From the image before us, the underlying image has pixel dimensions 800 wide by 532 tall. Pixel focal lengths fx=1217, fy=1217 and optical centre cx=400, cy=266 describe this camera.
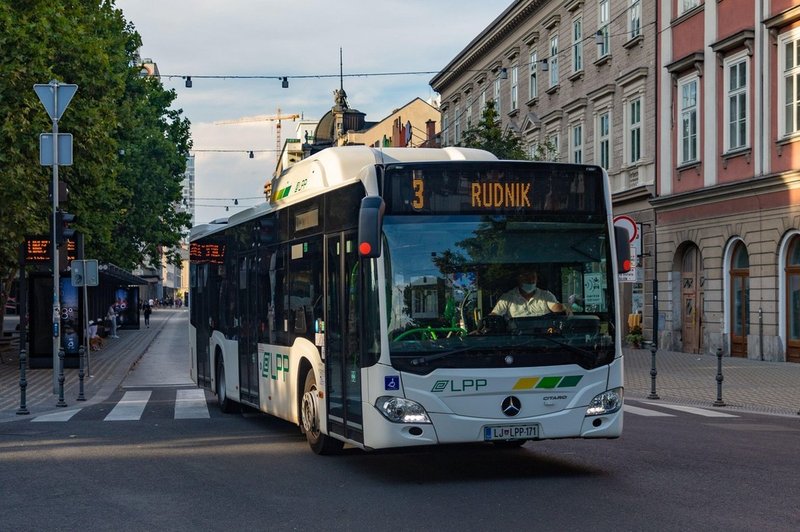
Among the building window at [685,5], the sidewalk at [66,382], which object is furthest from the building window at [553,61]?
the sidewalk at [66,382]

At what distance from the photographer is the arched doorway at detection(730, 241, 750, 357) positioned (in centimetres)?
3080

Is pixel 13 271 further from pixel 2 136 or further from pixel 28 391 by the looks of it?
pixel 28 391

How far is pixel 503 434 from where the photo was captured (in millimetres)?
9750

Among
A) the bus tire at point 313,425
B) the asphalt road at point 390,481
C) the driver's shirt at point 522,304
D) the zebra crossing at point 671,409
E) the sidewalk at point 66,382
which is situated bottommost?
the sidewalk at point 66,382

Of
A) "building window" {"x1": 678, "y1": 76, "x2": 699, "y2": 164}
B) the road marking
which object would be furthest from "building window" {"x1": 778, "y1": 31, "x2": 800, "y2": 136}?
the road marking

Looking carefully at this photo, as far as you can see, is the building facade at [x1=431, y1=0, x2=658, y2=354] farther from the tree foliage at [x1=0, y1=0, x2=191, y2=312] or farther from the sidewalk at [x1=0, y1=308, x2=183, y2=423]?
the sidewalk at [x1=0, y1=308, x2=183, y2=423]

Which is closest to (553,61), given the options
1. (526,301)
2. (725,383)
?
(725,383)

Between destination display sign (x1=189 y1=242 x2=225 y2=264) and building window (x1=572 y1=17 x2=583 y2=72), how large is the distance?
26664mm

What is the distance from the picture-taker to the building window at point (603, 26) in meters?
40.1

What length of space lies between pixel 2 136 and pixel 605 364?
19.7 m

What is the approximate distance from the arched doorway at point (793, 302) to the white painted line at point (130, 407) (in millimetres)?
14911

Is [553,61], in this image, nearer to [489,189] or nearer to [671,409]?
[671,409]

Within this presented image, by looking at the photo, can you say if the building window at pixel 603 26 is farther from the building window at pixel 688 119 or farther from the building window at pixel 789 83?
the building window at pixel 789 83

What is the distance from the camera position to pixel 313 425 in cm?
1179
